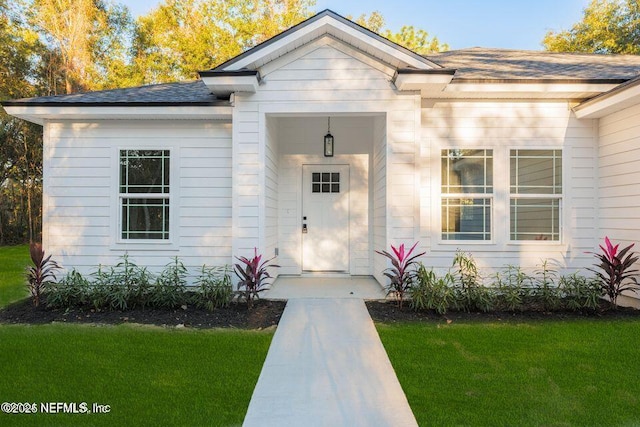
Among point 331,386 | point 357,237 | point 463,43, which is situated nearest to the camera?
point 331,386

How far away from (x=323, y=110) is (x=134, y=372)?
14.2ft

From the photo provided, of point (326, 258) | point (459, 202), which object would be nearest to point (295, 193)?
point (326, 258)

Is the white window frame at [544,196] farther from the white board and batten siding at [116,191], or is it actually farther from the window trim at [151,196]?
the window trim at [151,196]

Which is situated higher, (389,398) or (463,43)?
(463,43)

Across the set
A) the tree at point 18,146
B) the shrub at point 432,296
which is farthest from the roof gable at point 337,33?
the tree at point 18,146

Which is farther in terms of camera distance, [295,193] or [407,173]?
[295,193]

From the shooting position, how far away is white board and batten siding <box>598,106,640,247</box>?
5438 mm

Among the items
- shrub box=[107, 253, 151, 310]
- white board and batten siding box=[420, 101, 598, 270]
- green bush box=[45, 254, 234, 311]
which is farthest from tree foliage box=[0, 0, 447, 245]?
white board and batten siding box=[420, 101, 598, 270]

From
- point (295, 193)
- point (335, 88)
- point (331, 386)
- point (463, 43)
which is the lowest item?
point (331, 386)

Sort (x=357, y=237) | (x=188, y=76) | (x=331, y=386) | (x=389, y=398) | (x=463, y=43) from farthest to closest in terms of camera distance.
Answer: (x=463, y=43) → (x=188, y=76) → (x=357, y=237) → (x=331, y=386) → (x=389, y=398)

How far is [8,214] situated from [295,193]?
1569 centimetres

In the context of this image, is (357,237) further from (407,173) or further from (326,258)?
(407,173)

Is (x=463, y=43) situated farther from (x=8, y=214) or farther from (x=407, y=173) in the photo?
(x=8, y=214)

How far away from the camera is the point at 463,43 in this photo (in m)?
24.2
